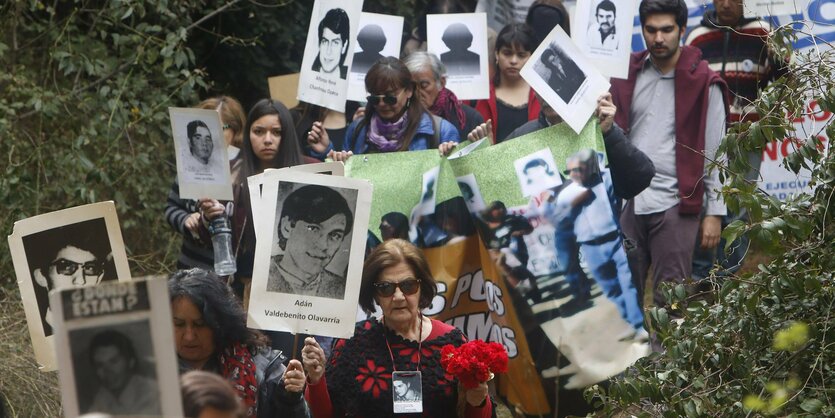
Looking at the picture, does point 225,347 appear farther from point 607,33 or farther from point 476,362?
point 607,33

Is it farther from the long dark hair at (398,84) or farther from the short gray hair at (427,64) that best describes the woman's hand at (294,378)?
the short gray hair at (427,64)

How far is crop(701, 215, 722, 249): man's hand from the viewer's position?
6.19m

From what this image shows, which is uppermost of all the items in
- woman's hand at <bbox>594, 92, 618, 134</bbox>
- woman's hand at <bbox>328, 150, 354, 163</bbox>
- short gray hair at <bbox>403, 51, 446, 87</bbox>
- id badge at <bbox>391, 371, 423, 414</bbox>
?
short gray hair at <bbox>403, 51, 446, 87</bbox>

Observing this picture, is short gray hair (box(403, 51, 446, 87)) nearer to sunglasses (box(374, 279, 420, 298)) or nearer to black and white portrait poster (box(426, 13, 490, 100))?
black and white portrait poster (box(426, 13, 490, 100))

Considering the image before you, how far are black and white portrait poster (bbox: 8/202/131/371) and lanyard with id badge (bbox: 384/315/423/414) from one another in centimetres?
88

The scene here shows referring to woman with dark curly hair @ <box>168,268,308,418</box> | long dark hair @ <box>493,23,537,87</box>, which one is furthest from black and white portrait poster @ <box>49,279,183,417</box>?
long dark hair @ <box>493,23,537,87</box>

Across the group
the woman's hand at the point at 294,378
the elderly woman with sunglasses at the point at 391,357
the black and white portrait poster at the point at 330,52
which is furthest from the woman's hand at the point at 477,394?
the black and white portrait poster at the point at 330,52

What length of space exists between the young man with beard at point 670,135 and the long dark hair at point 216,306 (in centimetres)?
264

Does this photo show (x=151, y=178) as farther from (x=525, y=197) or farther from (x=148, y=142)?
(x=525, y=197)

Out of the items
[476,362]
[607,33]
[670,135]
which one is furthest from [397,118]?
[476,362]

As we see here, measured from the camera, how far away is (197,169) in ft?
17.3

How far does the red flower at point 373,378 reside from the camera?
4152mm

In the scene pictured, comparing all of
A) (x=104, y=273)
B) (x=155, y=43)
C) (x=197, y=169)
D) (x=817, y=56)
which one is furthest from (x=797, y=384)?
(x=155, y=43)

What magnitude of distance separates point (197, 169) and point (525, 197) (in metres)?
1.32
